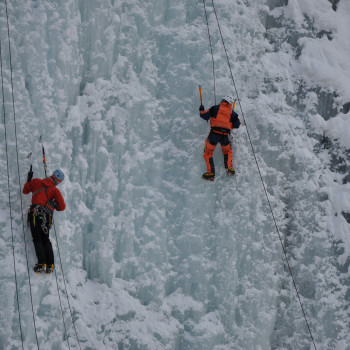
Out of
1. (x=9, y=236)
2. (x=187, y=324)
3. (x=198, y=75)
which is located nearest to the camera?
(x=9, y=236)

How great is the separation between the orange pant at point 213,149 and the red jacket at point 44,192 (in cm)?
190

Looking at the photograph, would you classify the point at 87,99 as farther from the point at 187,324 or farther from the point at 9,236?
the point at 187,324

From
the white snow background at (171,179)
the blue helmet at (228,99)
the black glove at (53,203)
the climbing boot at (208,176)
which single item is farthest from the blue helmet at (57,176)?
the blue helmet at (228,99)

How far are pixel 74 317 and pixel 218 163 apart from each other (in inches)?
105

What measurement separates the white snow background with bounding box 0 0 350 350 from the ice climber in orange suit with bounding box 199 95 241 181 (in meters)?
0.24

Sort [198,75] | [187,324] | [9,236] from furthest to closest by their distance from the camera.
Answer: [198,75] < [187,324] < [9,236]

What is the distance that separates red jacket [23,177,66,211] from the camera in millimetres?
6738

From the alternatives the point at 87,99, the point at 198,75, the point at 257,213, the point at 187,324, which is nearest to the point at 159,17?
the point at 198,75

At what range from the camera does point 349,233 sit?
7.66m

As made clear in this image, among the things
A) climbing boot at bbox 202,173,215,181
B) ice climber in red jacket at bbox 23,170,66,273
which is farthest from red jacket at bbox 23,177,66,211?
climbing boot at bbox 202,173,215,181

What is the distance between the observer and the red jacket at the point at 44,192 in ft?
22.1

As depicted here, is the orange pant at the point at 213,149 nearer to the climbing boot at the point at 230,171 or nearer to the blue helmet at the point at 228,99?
the climbing boot at the point at 230,171

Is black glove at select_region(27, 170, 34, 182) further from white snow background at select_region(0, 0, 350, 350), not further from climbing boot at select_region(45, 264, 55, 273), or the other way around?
climbing boot at select_region(45, 264, 55, 273)

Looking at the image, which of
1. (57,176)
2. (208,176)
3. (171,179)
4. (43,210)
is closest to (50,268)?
(43,210)
